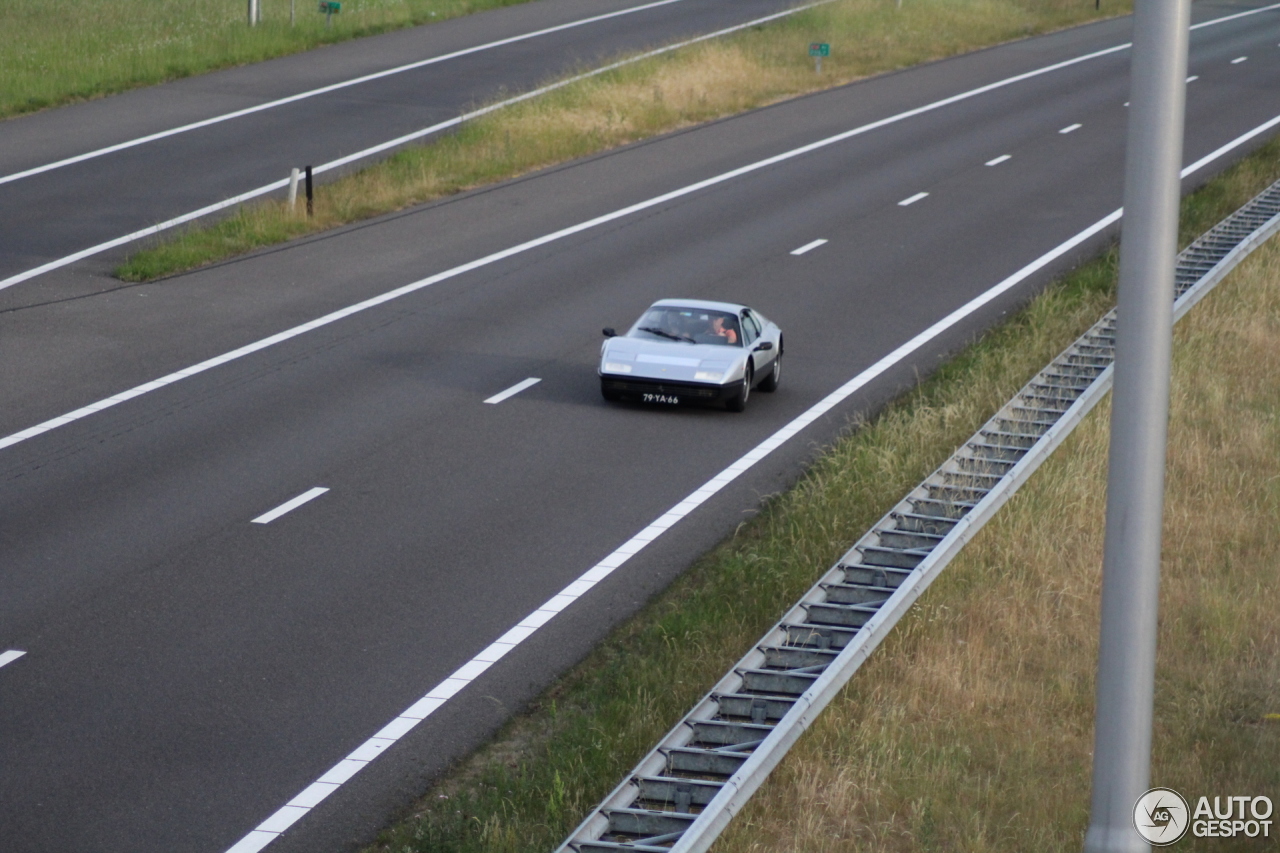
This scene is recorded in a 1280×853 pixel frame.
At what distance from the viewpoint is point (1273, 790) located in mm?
9922

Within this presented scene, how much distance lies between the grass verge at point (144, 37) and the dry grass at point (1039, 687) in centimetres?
3012

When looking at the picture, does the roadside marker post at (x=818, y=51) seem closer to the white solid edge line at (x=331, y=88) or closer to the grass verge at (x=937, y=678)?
the white solid edge line at (x=331, y=88)

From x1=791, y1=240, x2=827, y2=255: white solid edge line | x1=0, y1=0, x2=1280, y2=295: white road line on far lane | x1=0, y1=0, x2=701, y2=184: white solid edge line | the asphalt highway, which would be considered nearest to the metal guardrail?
the asphalt highway

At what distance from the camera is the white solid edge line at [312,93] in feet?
108

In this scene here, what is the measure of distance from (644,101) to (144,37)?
48.2ft

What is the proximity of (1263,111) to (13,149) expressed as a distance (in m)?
29.7

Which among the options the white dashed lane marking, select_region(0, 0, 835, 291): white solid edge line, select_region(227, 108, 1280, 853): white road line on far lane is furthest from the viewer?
select_region(0, 0, 835, 291): white solid edge line

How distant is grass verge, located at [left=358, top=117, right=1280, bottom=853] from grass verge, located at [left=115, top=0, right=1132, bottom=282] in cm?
1429

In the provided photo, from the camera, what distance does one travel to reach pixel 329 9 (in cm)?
4762

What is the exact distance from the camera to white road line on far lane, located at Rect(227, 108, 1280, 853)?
959 centimetres

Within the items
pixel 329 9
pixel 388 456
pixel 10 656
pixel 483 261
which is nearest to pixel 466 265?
pixel 483 261

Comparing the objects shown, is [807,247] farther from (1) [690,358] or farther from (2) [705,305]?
(1) [690,358]

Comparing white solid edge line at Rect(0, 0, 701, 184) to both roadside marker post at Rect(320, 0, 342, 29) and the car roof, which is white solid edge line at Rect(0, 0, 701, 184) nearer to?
roadside marker post at Rect(320, 0, 342, 29)

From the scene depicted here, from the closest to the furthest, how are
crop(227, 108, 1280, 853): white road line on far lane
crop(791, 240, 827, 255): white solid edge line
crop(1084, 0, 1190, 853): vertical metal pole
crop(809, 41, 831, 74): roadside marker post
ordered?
1. crop(1084, 0, 1190, 853): vertical metal pole
2. crop(227, 108, 1280, 853): white road line on far lane
3. crop(791, 240, 827, 255): white solid edge line
4. crop(809, 41, 831, 74): roadside marker post
